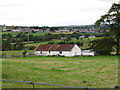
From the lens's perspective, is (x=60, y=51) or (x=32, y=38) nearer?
(x=60, y=51)

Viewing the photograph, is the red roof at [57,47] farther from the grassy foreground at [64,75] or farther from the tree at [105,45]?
the grassy foreground at [64,75]

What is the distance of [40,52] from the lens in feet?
186

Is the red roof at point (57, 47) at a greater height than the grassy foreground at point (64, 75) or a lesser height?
greater

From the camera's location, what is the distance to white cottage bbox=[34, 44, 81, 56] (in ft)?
175

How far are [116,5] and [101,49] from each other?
31.9ft

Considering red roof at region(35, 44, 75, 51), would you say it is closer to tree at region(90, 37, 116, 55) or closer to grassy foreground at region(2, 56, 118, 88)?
tree at region(90, 37, 116, 55)

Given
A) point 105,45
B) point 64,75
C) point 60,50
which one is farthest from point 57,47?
point 64,75

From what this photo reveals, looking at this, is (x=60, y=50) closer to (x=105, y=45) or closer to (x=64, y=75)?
(x=105, y=45)

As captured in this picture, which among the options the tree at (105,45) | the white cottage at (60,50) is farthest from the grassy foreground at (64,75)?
the white cottage at (60,50)

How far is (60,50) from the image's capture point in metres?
54.3

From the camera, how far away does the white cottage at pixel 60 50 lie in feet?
175

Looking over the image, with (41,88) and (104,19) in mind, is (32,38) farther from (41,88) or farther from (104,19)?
(41,88)

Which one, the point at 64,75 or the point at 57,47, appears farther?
the point at 57,47

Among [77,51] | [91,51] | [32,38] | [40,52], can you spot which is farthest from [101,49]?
[32,38]
